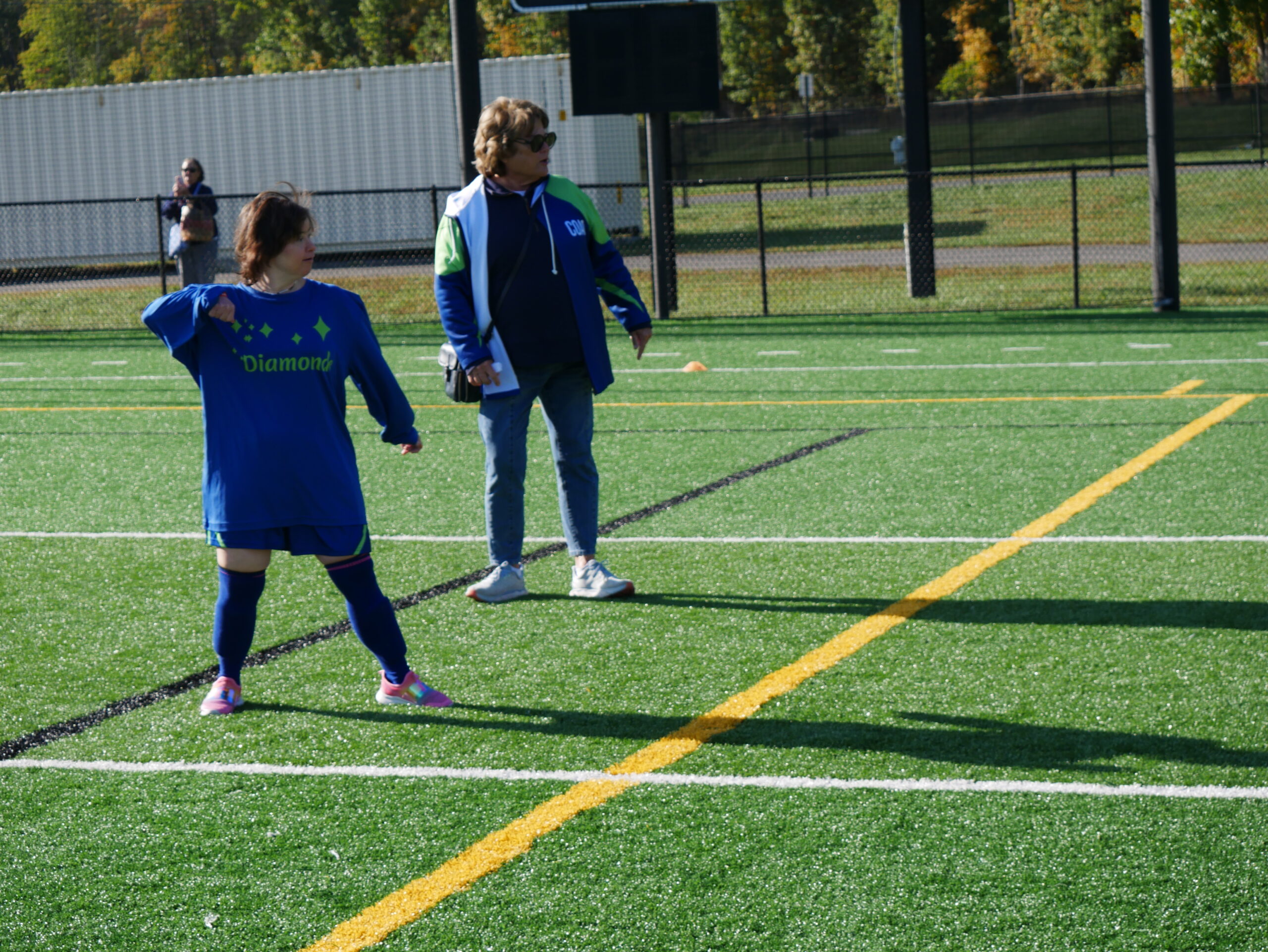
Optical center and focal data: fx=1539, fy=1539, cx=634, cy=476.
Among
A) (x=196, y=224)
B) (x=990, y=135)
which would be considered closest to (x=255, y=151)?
(x=196, y=224)

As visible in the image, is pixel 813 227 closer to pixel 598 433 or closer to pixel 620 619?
pixel 598 433

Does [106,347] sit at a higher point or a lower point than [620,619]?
higher

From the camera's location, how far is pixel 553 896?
10.8 ft

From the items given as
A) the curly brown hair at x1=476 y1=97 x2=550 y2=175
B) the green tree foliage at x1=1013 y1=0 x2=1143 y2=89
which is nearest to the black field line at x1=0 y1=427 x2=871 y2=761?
the curly brown hair at x1=476 y1=97 x2=550 y2=175

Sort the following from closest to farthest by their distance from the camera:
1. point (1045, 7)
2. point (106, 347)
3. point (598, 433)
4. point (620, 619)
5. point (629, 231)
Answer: point (620, 619) < point (598, 433) < point (106, 347) < point (629, 231) < point (1045, 7)

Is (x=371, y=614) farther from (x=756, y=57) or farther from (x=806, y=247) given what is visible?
(x=756, y=57)

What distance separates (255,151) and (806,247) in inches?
393

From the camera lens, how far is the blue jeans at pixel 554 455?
230 inches

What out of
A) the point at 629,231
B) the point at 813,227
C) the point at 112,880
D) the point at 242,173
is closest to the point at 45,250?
the point at 242,173

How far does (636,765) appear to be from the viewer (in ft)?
13.4

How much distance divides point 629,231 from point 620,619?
21643 millimetres

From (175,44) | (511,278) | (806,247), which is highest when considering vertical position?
(175,44)

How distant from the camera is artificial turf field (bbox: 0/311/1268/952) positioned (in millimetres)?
3256

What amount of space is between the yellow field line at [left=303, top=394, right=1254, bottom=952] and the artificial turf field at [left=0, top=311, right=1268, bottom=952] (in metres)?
0.01
